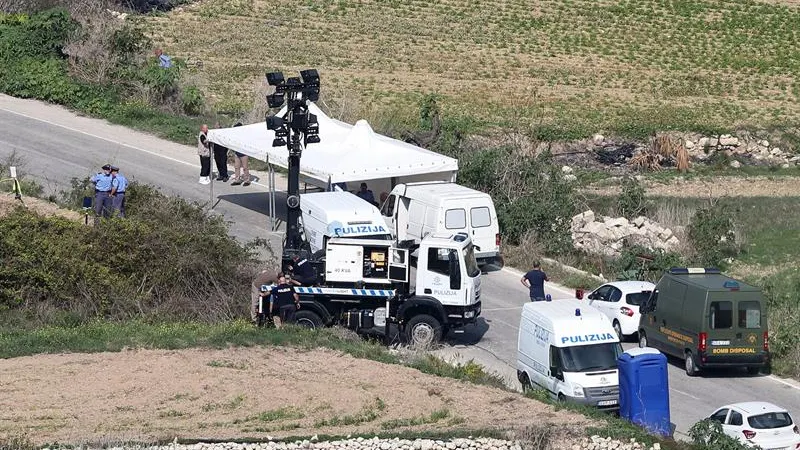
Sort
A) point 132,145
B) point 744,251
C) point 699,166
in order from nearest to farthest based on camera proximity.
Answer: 1. point 744,251
2. point 132,145
3. point 699,166

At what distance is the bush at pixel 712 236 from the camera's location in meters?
35.0

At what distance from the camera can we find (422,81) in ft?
187

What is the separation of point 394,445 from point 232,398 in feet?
11.7

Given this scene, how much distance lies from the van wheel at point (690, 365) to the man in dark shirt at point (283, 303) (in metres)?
7.68

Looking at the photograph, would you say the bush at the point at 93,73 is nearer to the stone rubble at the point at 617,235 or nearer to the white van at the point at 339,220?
the white van at the point at 339,220

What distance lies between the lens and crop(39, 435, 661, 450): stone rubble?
66.3 ft

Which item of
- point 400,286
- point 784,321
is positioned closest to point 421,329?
point 400,286

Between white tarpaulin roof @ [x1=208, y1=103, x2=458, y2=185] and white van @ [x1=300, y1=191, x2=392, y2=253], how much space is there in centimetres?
181

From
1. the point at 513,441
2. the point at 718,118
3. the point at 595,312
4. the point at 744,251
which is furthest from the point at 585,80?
the point at 513,441

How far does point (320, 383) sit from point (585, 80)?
125ft

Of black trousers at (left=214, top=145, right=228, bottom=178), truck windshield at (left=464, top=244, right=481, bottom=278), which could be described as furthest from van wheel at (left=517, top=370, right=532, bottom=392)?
black trousers at (left=214, top=145, right=228, bottom=178)

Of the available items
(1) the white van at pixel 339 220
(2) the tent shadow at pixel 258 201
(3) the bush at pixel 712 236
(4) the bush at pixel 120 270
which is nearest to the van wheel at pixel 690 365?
(1) the white van at pixel 339 220

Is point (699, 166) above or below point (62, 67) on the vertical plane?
below

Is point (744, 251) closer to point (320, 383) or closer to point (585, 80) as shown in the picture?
point (320, 383)
